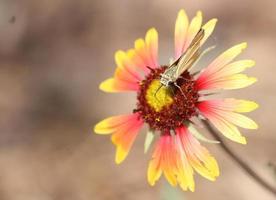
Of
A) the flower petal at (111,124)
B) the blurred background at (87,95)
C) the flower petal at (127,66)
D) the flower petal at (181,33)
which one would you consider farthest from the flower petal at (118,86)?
the blurred background at (87,95)

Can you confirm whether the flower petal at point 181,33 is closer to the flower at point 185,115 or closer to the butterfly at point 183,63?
the flower at point 185,115

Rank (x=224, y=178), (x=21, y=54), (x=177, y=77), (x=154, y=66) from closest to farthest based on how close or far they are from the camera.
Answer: (x=177, y=77)
(x=154, y=66)
(x=224, y=178)
(x=21, y=54)

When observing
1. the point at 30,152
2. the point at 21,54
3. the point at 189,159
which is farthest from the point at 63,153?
the point at 189,159

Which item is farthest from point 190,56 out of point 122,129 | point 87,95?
point 87,95

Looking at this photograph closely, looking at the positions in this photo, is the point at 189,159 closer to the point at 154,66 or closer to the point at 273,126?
the point at 154,66

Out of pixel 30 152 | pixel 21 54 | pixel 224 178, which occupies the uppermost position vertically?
pixel 21 54
